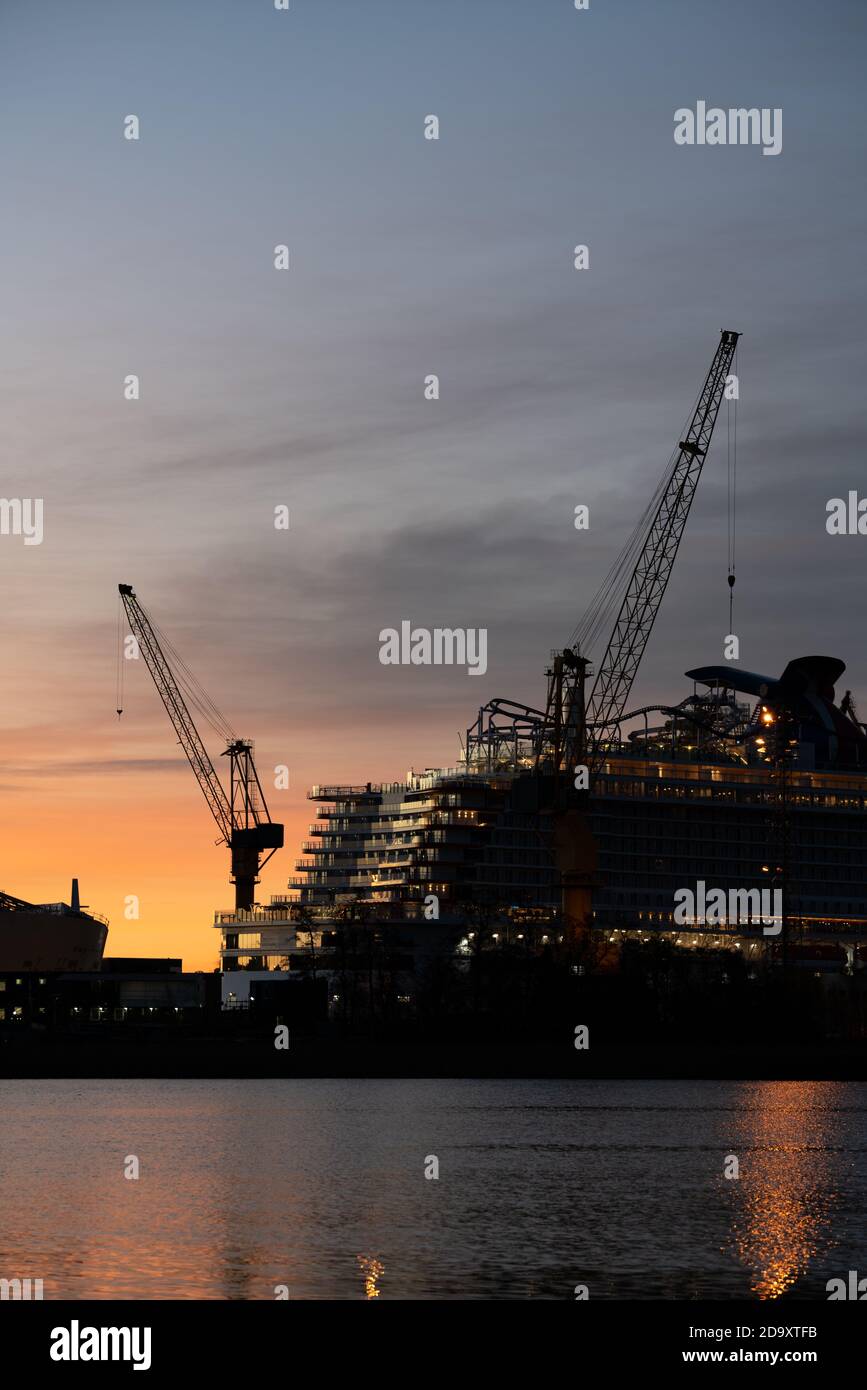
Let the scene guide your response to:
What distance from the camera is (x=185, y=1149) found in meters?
75.9

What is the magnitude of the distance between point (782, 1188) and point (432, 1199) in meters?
11.7

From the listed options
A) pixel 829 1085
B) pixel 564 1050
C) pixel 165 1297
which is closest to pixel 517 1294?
pixel 165 1297

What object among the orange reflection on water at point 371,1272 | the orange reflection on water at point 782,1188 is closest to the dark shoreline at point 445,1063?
the orange reflection on water at point 782,1188

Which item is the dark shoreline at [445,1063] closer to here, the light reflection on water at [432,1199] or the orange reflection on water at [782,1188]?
the orange reflection on water at [782,1188]

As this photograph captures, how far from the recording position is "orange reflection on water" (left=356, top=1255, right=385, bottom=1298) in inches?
1551

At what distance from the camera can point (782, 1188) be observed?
2451 inches

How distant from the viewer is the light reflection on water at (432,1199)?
4184 centimetres

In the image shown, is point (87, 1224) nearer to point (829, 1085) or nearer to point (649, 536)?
point (829, 1085)

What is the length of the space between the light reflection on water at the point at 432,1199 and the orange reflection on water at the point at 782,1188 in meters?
0.14

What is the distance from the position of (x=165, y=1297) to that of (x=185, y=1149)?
37.6 metres

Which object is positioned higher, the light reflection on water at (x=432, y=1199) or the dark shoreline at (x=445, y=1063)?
the dark shoreline at (x=445, y=1063)

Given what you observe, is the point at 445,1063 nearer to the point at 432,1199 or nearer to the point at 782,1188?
the point at 782,1188

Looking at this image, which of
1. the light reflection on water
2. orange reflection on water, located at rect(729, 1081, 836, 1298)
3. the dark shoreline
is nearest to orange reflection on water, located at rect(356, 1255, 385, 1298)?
the light reflection on water

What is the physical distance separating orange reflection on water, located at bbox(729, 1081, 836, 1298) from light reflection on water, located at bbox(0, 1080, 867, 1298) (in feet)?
0.45
